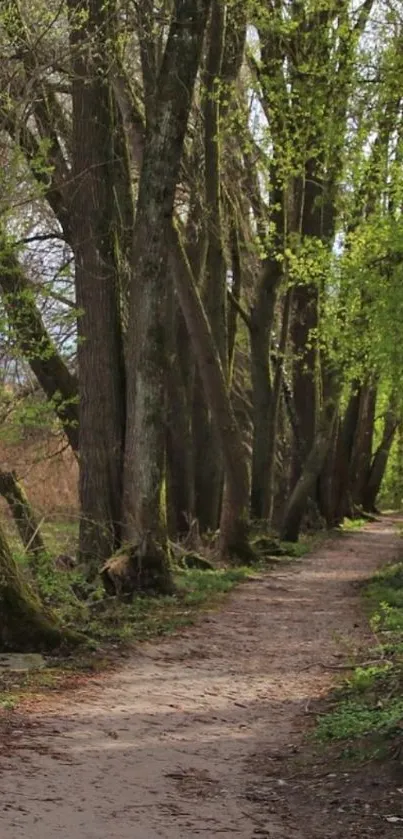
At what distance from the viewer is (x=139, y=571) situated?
1265 centimetres

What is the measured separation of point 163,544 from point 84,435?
2.03 metres

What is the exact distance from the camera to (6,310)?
1287 cm

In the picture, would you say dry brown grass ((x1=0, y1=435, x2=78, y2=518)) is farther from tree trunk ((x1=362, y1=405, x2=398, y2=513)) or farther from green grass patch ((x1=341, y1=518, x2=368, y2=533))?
tree trunk ((x1=362, y1=405, x2=398, y2=513))

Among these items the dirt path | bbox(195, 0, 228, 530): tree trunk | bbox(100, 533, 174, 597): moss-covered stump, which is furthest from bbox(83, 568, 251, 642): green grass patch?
bbox(195, 0, 228, 530): tree trunk

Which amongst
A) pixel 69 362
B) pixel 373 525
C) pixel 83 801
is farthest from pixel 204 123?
pixel 373 525

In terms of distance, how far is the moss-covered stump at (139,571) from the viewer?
12.3m

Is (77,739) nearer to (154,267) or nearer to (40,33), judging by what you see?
(154,267)

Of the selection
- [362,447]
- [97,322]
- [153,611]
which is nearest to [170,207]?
[97,322]

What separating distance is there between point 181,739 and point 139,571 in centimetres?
574

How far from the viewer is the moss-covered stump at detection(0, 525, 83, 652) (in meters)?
8.62

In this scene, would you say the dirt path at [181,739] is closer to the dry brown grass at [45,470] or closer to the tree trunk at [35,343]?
the tree trunk at [35,343]

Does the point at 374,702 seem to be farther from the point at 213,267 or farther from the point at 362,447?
the point at 362,447

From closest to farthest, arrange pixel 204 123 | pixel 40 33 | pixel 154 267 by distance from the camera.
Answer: pixel 40 33
pixel 154 267
pixel 204 123

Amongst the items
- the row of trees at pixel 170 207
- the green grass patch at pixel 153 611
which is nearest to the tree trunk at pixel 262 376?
the row of trees at pixel 170 207
